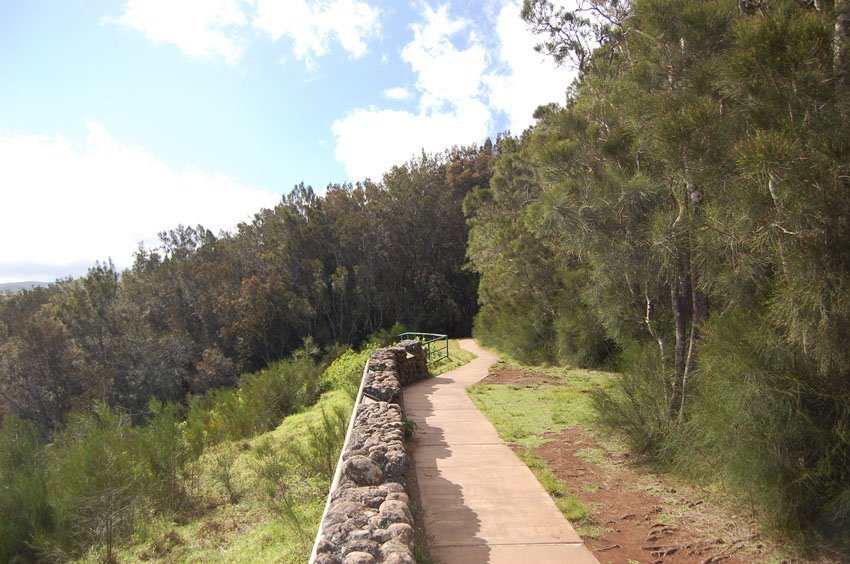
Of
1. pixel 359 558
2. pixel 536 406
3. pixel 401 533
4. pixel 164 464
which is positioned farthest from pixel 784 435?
pixel 164 464

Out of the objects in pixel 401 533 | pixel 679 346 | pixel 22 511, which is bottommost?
pixel 22 511

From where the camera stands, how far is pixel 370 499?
4.14 metres

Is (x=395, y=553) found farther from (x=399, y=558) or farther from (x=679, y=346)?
(x=679, y=346)

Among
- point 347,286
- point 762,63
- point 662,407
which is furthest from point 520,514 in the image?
point 347,286

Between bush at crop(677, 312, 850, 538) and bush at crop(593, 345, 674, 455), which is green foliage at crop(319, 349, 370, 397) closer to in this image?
bush at crop(593, 345, 674, 455)

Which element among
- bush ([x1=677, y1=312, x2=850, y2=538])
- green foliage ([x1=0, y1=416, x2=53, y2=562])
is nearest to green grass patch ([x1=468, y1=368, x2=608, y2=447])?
bush ([x1=677, y1=312, x2=850, y2=538])

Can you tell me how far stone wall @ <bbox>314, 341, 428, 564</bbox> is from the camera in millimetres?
3365

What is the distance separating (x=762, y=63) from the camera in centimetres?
375

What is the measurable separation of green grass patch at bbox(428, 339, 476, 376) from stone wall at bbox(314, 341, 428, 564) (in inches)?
286

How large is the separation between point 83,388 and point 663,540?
102 ft

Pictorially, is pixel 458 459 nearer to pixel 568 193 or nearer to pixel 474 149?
pixel 568 193

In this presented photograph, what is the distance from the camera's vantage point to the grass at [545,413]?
5.15 meters

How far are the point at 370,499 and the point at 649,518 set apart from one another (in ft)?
8.30

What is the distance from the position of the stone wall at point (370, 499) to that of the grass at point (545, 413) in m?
1.61
